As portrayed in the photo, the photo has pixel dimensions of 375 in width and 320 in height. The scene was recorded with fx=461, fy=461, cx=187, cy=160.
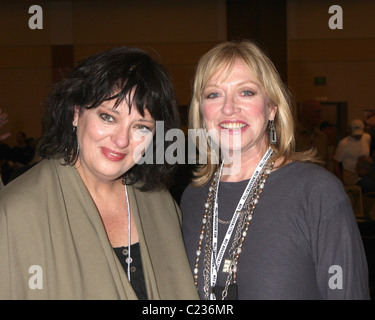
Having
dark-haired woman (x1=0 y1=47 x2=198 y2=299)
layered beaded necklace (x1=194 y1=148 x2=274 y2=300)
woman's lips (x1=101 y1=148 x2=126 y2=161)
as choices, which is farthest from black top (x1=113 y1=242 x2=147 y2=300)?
woman's lips (x1=101 y1=148 x2=126 y2=161)

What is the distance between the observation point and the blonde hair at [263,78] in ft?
6.95

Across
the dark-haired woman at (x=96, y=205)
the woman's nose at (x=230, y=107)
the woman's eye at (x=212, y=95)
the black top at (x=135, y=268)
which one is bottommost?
the black top at (x=135, y=268)

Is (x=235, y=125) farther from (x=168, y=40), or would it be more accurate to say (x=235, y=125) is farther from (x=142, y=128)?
(x=168, y=40)

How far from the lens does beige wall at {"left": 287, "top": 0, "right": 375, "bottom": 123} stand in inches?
421

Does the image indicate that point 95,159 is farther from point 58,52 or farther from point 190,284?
point 58,52

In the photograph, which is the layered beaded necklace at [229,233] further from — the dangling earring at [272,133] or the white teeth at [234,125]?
the white teeth at [234,125]

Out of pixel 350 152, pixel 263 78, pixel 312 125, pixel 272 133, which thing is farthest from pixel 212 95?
pixel 350 152

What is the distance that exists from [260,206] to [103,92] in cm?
83

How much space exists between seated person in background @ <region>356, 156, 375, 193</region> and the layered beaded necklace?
9.78 ft

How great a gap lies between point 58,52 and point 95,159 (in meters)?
10.2

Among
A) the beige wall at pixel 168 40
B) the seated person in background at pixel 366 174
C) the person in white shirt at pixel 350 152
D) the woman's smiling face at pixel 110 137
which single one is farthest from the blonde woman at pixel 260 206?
the beige wall at pixel 168 40

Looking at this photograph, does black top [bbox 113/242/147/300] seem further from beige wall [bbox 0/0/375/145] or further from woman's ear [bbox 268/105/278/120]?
beige wall [bbox 0/0/375/145]

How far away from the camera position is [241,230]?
200 centimetres
